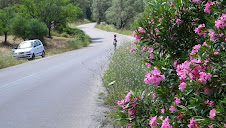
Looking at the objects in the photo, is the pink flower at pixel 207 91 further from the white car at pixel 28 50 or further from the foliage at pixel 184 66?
the white car at pixel 28 50

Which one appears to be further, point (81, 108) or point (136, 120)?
point (81, 108)

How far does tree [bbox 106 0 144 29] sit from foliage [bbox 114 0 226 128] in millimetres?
64474

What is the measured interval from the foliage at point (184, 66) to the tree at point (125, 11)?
6447 cm

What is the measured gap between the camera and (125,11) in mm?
70375

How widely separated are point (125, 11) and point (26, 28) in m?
31.2

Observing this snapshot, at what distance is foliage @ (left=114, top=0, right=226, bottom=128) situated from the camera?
10.1ft

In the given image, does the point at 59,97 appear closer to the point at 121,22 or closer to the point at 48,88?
the point at 48,88

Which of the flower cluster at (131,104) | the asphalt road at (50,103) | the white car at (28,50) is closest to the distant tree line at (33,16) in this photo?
the white car at (28,50)

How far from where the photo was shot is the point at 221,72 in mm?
3002

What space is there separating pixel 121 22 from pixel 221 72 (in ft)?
242

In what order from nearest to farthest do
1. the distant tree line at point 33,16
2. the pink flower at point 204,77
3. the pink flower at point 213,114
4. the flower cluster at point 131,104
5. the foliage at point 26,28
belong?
the pink flower at point 213,114
the pink flower at point 204,77
the flower cluster at point 131,104
the foliage at point 26,28
the distant tree line at point 33,16

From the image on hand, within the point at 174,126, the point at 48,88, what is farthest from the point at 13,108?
the point at 174,126

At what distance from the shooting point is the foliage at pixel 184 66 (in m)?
3.07

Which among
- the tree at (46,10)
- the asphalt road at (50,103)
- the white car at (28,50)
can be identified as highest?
the tree at (46,10)
